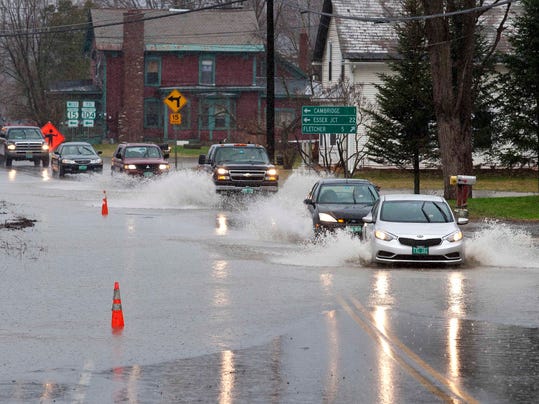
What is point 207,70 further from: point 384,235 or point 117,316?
point 117,316

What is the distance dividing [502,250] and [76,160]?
3446 centimetres

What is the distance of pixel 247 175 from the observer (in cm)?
3881

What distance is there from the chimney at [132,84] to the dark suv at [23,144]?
21812mm

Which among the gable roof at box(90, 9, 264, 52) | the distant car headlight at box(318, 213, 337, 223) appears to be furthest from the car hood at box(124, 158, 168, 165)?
the gable roof at box(90, 9, 264, 52)

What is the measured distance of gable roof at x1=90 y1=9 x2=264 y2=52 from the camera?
88500 millimetres

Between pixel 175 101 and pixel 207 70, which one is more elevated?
pixel 207 70

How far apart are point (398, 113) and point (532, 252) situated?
23.3 m

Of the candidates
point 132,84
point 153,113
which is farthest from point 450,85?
point 153,113

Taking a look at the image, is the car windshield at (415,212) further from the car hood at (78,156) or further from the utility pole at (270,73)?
the car hood at (78,156)

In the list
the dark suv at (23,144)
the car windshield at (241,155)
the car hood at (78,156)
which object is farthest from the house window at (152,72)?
the car windshield at (241,155)

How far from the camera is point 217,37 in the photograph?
89.9 metres

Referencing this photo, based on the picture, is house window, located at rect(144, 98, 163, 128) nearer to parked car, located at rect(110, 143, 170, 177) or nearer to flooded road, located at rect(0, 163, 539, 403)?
parked car, located at rect(110, 143, 170, 177)

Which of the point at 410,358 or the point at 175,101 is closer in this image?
the point at 410,358

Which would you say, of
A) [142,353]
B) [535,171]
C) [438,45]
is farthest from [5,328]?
[535,171]
